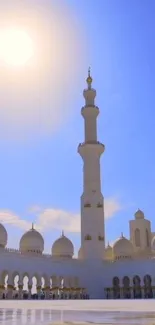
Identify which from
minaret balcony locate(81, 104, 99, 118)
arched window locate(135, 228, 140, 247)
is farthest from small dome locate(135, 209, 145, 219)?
minaret balcony locate(81, 104, 99, 118)

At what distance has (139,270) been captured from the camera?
38312mm

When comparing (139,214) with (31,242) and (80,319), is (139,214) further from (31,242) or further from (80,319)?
(80,319)

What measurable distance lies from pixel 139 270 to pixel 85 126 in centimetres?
1514

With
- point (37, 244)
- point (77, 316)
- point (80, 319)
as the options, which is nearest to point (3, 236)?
point (37, 244)

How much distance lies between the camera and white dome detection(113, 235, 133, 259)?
40469mm

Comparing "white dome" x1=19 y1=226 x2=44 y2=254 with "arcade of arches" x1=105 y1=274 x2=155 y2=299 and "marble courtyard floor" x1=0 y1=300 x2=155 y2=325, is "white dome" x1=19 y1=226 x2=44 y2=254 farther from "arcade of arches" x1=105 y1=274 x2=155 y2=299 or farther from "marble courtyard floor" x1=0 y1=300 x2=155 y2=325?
"marble courtyard floor" x1=0 y1=300 x2=155 y2=325

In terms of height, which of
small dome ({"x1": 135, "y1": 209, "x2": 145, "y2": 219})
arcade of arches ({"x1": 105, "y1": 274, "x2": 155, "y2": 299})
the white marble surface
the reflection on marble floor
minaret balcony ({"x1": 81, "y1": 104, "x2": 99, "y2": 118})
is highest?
minaret balcony ({"x1": 81, "y1": 104, "x2": 99, "y2": 118})

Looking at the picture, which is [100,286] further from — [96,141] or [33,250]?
[96,141]

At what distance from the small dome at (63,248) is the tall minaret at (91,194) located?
47.2 inches

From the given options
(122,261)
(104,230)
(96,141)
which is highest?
(96,141)

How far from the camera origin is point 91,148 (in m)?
41.4

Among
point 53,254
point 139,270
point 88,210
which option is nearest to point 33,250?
point 53,254

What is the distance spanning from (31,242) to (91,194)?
7.46 m

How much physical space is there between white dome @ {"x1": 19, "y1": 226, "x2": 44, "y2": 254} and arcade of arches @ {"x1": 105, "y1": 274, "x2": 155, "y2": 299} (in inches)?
304
